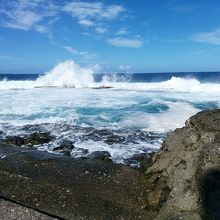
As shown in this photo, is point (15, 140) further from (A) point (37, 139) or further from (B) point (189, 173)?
(B) point (189, 173)

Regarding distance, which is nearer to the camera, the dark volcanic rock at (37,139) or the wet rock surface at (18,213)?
the wet rock surface at (18,213)

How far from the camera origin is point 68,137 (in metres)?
12.3

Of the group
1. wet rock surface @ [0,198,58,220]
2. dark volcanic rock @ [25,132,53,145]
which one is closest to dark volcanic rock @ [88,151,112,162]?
dark volcanic rock @ [25,132,53,145]

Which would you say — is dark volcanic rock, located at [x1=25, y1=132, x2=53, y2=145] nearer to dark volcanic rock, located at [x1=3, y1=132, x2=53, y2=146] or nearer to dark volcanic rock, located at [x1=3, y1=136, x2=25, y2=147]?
dark volcanic rock, located at [x1=3, y1=132, x2=53, y2=146]

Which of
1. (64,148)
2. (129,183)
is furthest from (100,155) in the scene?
(129,183)

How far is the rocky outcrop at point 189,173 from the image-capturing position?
15.6ft

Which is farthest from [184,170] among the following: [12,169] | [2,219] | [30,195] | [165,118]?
[165,118]

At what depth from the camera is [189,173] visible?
543 cm

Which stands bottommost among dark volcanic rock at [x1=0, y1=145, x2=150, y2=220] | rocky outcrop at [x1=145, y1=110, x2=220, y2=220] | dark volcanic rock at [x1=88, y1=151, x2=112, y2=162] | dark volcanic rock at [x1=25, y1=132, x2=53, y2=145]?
dark volcanic rock at [x1=25, y1=132, x2=53, y2=145]

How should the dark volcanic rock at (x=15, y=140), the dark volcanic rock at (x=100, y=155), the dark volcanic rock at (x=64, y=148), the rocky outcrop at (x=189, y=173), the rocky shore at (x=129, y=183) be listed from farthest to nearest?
1. the dark volcanic rock at (x=15, y=140)
2. the dark volcanic rock at (x=64, y=148)
3. the dark volcanic rock at (x=100, y=155)
4. the rocky shore at (x=129, y=183)
5. the rocky outcrop at (x=189, y=173)

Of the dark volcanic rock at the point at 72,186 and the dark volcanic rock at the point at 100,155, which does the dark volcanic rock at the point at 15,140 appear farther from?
the dark volcanic rock at the point at 72,186

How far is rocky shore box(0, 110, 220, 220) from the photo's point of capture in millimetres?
5006

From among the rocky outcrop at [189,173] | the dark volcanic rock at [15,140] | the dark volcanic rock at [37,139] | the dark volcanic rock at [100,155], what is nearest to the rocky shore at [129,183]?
the rocky outcrop at [189,173]

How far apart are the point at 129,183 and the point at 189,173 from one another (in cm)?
161
